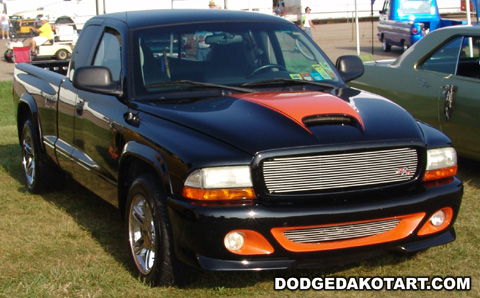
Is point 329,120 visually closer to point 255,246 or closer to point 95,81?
point 255,246

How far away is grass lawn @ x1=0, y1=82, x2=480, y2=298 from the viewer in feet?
14.0

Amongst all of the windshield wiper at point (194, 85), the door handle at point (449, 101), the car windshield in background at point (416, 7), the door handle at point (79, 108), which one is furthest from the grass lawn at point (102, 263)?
the car windshield in background at point (416, 7)

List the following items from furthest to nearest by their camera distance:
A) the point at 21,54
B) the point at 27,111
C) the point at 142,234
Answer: the point at 21,54, the point at 27,111, the point at 142,234

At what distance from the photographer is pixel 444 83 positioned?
703cm

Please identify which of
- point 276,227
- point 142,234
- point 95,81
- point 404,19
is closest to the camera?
point 276,227

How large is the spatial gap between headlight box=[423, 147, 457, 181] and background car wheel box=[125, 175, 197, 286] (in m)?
1.50

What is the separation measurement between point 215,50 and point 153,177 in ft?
4.02

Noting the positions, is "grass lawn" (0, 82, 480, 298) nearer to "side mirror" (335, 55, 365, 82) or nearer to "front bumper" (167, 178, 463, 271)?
"front bumper" (167, 178, 463, 271)

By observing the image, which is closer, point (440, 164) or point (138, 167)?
point (440, 164)

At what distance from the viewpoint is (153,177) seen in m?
4.28

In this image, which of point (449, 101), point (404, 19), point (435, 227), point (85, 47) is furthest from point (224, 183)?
point (404, 19)

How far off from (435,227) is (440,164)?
0.37 m

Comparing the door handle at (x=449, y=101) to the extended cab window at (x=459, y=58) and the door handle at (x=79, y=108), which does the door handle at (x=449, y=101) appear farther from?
the door handle at (x=79, y=108)

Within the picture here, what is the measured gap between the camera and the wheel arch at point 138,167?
4.03 meters
